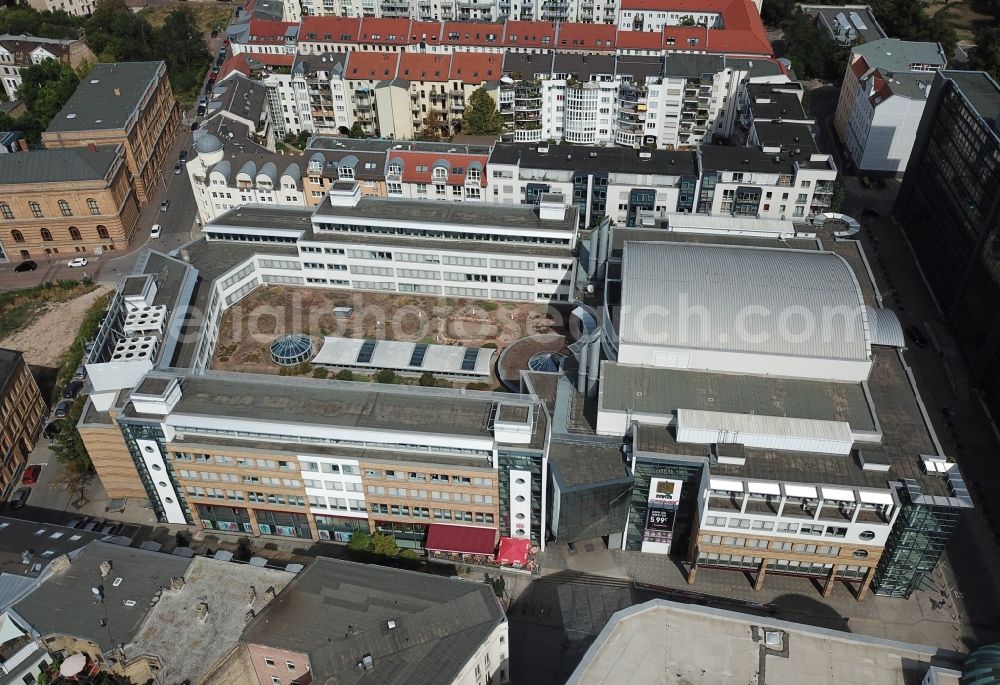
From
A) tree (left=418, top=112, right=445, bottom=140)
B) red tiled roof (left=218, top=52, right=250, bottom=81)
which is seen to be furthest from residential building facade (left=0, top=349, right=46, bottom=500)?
tree (left=418, top=112, right=445, bottom=140)

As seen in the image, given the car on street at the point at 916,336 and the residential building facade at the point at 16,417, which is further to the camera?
the car on street at the point at 916,336

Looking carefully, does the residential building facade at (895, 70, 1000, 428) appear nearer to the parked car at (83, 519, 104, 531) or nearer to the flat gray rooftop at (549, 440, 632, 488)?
the flat gray rooftop at (549, 440, 632, 488)

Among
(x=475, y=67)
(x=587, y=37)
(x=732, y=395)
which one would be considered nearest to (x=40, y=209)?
(x=475, y=67)

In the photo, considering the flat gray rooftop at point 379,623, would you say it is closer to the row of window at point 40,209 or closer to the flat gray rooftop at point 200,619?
the flat gray rooftop at point 200,619

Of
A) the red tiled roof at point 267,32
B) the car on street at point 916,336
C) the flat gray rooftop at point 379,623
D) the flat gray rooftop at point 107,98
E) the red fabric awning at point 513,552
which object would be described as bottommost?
the car on street at point 916,336

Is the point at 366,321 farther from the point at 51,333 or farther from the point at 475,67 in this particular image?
the point at 475,67

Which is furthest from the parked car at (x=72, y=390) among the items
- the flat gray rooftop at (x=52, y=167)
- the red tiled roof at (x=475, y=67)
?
the red tiled roof at (x=475, y=67)

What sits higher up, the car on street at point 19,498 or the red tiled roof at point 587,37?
the red tiled roof at point 587,37
